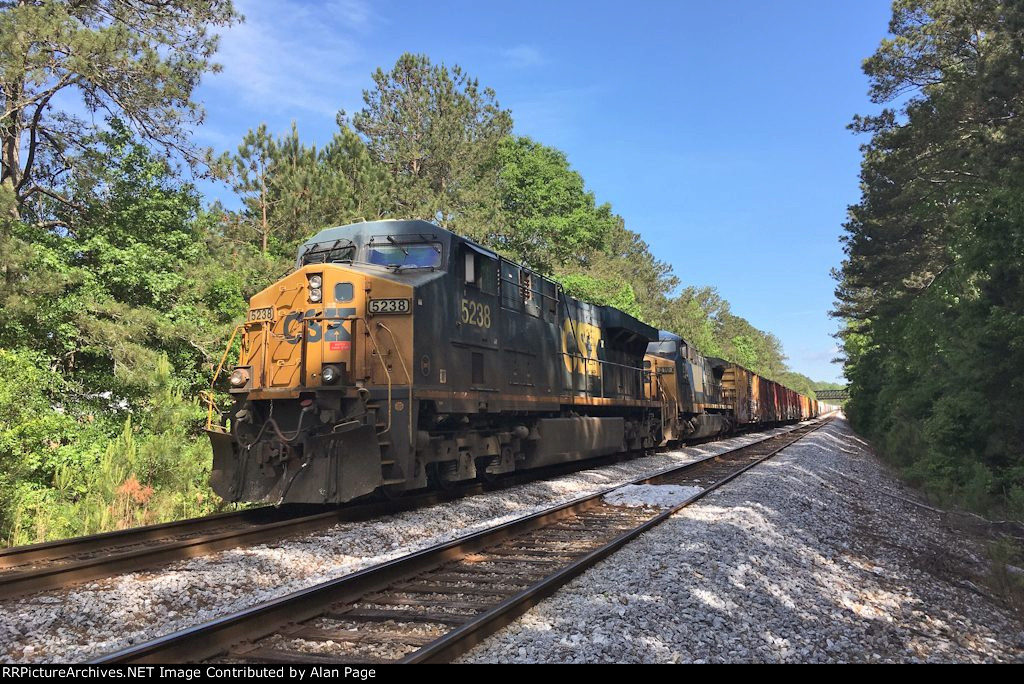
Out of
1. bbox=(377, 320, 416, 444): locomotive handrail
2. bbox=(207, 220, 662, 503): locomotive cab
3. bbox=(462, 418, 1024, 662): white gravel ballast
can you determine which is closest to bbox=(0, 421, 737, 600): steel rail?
bbox=(207, 220, 662, 503): locomotive cab

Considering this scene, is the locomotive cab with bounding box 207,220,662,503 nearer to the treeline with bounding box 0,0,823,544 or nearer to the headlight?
the headlight

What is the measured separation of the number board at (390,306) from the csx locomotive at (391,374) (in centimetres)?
1

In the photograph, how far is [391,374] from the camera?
7.63 metres

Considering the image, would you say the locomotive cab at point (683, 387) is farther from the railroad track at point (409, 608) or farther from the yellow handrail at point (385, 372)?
the railroad track at point (409, 608)

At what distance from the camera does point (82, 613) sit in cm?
429

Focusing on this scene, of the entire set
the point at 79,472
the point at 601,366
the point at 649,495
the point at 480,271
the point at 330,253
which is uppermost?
the point at 330,253

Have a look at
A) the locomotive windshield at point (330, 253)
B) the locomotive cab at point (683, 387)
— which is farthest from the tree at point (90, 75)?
the locomotive cab at point (683, 387)

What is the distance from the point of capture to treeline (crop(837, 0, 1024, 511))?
37.7ft

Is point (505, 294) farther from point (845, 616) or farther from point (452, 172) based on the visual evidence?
point (452, 172)

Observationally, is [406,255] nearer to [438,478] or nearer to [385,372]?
[385,372]

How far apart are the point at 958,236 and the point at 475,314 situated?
35.1ft

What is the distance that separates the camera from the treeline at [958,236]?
1149cm

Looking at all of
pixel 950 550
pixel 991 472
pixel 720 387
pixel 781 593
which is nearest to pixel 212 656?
pixel 781 593

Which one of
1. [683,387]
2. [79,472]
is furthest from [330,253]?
[683,387]
